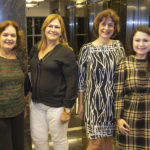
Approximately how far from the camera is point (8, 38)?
190 centimetres

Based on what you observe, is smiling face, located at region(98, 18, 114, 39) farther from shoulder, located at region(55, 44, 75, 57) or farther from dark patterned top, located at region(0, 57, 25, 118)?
dark patterned top, located at region(0, 57, 25, 118)

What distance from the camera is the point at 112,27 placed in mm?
2146

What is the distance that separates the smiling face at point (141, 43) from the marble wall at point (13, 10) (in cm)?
121

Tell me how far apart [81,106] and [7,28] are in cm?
98

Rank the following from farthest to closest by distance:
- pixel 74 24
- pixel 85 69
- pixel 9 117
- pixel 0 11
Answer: pixel 74 24 < pixel 0 11 < pixel 85 69 < pixel 9 117

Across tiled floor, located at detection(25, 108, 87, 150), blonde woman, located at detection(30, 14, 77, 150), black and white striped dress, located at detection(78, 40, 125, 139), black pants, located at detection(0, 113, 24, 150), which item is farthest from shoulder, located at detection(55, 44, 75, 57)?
tiled floor, located at detection(25, 108, 87, 150)

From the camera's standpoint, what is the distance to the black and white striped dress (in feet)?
6.91

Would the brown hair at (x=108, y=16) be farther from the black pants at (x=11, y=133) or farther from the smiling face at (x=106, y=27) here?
the black pants at (x=11, y=133)

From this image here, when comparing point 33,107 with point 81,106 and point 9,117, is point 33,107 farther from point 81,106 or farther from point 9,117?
point 81,106

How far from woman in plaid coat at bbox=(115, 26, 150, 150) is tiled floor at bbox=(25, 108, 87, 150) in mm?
1113

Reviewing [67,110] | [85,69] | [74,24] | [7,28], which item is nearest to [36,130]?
[67,110]

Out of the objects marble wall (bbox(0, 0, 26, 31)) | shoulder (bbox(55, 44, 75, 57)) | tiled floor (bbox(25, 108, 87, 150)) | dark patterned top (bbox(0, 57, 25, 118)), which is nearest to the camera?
dark patterned top (bbox(0, 57, 25, 118))

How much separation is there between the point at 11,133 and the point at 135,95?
1082mm

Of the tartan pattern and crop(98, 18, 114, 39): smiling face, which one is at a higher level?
crop(98, 18, 114, 39): smiling face
